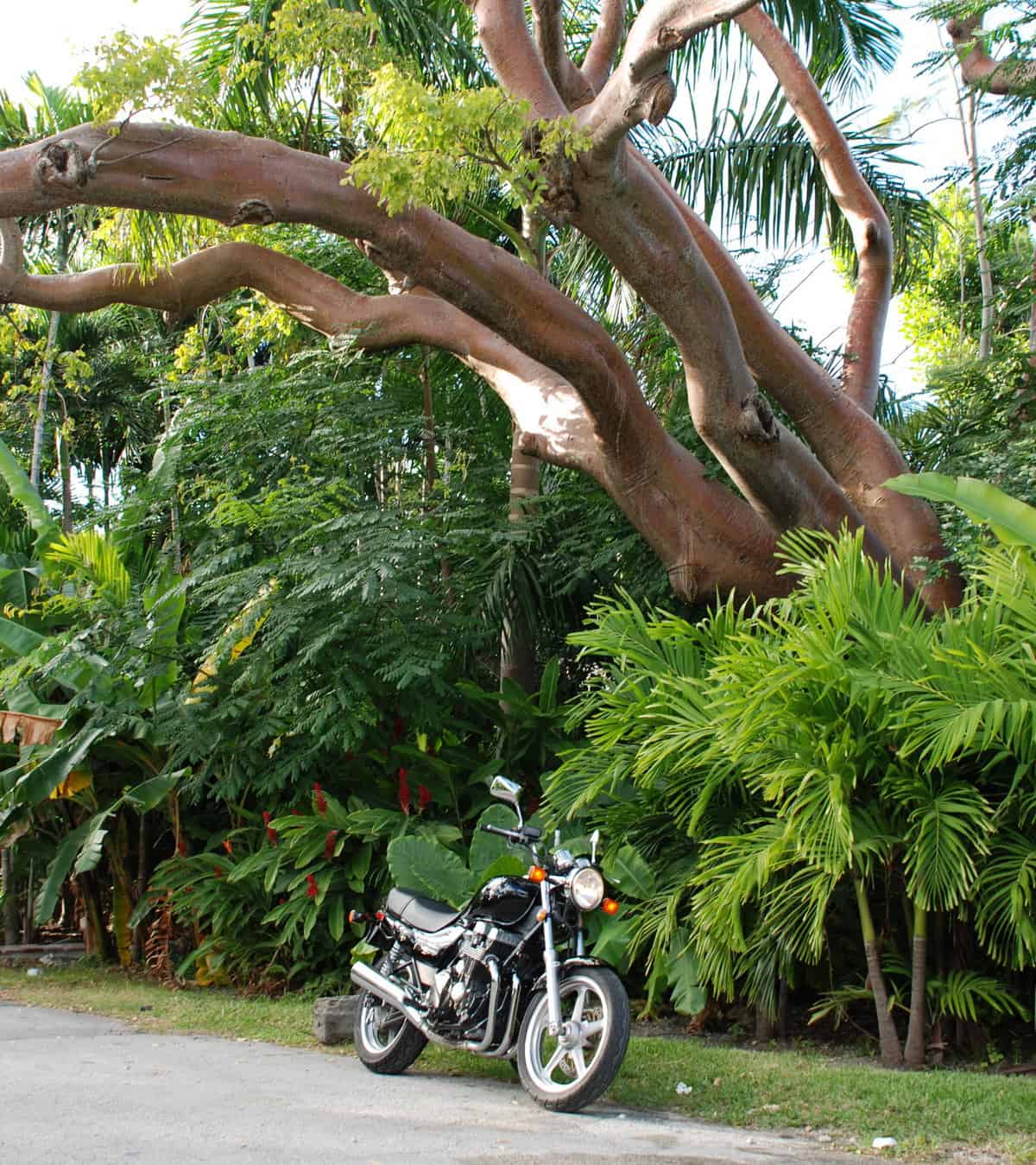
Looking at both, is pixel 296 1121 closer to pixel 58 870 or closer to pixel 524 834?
pixel 524 834

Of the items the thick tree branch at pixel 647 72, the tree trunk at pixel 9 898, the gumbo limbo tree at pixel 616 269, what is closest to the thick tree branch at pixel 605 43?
the gumbo limbo tree at pixel 616 269

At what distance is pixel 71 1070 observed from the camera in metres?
6.05

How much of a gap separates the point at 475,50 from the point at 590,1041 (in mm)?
9634

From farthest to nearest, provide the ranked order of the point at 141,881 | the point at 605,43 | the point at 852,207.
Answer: the point at 141,881 < the point at 852,207 < the point at 605,43

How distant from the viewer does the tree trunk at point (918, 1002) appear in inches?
246

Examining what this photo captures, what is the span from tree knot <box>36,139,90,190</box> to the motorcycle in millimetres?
3845

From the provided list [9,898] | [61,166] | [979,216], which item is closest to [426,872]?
[61,166]

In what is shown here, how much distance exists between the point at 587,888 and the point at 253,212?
4.16 m

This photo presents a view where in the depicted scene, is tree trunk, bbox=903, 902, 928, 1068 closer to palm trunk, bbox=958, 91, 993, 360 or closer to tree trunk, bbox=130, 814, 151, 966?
palm trunk, bbox=958, 91, 993, 360

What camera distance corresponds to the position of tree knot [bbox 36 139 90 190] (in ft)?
21.1

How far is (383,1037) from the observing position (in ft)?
20.8

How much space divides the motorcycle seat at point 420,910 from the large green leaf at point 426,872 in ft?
1.59

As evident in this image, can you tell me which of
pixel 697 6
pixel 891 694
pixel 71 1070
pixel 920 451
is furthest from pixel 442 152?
pixel 920 451

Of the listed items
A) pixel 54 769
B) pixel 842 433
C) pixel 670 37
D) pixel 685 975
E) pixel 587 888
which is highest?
pixel 670 37
